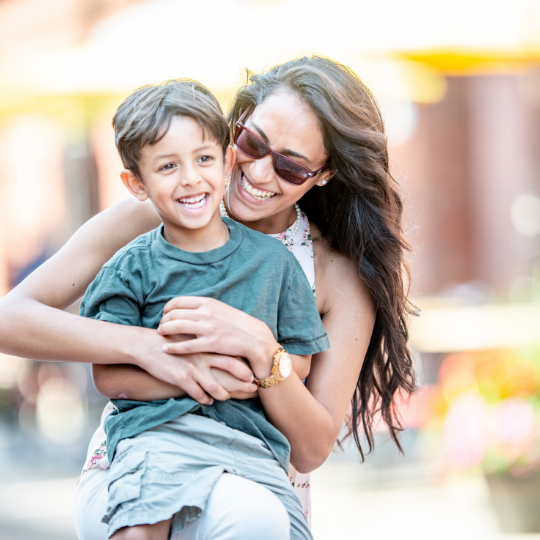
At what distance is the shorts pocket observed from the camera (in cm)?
148

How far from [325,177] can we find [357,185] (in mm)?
123

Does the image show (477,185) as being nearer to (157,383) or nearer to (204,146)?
(204,146)

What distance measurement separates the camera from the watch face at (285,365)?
1.71 metres

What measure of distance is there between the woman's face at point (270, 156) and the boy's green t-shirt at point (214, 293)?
1.15 feet

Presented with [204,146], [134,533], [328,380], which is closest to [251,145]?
[204,146]

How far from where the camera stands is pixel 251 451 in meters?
1.69

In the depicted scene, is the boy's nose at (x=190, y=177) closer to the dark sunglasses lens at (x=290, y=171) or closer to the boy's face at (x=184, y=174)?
the boy's face at (x=184, y=174)

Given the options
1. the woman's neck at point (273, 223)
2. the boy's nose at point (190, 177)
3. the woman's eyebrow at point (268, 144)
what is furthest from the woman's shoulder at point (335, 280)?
the boy's nose at point (190, 177)

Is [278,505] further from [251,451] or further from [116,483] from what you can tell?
[116,483]

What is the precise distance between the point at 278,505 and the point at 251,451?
176mm

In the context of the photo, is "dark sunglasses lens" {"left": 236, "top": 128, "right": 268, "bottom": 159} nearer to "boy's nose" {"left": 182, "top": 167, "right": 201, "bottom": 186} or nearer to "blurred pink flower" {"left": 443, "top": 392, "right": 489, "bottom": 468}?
"boy's nose" {"left": 182, "top": 167, "right": 201, "bottom": 186}

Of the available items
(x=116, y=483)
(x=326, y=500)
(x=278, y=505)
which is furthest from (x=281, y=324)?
(x=326, y=500)

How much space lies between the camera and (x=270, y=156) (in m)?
2.12

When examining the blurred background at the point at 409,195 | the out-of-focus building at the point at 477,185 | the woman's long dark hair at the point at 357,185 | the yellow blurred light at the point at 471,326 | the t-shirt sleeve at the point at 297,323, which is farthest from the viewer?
the out-of-focus building at the point at 477,185
